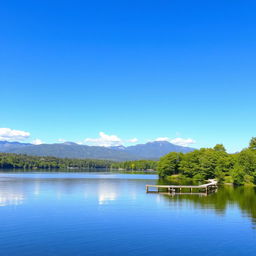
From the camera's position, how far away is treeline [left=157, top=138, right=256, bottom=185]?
319 feet

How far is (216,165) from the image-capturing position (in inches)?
4678

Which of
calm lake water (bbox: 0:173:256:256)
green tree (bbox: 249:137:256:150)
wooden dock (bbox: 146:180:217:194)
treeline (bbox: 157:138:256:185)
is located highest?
green tree (bbox: 249:137:256:150)

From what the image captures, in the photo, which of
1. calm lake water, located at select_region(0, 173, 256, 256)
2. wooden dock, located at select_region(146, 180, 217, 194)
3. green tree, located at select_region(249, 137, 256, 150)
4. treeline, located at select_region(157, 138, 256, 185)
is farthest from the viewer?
green tree, located at select_region(249, 137, 256, 150)

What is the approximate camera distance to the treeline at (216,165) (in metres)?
97.3

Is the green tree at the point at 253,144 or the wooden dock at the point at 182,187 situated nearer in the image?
the wooden dock at the point at 182,187

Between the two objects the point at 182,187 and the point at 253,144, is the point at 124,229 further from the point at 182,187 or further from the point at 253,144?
the point at 253,144

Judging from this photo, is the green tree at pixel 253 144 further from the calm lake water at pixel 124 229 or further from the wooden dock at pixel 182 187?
the calm lake water at pixel 124 229

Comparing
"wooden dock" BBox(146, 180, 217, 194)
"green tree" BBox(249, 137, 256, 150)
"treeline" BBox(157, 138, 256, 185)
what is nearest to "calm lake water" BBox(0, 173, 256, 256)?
"wooden dock" BBox(146, 180, 217, 194)

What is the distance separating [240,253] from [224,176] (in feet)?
300

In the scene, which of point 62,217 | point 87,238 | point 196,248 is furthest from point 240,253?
point 62,217

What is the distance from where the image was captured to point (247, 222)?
3944cm

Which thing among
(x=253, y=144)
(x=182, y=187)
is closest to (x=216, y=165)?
(x=253, y=144)

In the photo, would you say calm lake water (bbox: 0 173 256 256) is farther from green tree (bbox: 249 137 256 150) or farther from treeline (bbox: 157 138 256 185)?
green tree (bbox: 249 137 256 150)

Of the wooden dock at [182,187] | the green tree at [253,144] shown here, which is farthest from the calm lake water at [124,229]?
the green tree at [253,144]
